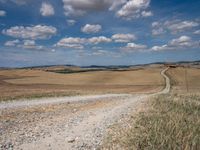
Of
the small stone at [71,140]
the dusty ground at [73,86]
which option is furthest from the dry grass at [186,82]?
the small stone at [71,140]

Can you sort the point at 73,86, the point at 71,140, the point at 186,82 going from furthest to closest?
the point at 186,82 < the point at 73,86 < the point at 71,140

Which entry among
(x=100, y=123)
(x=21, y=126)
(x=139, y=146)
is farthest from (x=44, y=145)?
(x=100, y=123)

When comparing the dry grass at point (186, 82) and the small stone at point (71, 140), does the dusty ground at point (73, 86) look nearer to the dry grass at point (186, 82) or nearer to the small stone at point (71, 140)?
the dry grass at point (186, 82)

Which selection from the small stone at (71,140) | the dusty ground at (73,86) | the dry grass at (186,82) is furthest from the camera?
the dry grass at (186,82)

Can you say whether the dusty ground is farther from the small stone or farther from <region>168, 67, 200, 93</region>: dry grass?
the small stone

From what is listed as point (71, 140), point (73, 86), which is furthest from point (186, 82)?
point (71, 140)

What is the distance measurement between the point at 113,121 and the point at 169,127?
17.5ft

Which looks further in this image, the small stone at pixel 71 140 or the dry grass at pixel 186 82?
the dry grass at pixel 186 82

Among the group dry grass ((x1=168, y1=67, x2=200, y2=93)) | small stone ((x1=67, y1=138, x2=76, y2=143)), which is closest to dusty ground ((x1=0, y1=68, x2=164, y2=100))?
dry grass ((x1=168, y1=67, x2=200, y2=93))

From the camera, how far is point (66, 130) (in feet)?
43.9

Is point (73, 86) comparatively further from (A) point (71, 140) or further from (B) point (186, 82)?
(A) point (71, 140)

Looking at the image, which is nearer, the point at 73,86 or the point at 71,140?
the point at 71,140


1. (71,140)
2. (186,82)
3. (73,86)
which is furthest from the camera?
(186,82)

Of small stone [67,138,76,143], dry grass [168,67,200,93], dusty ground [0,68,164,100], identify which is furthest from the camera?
dry grass [168,67,200,93]
